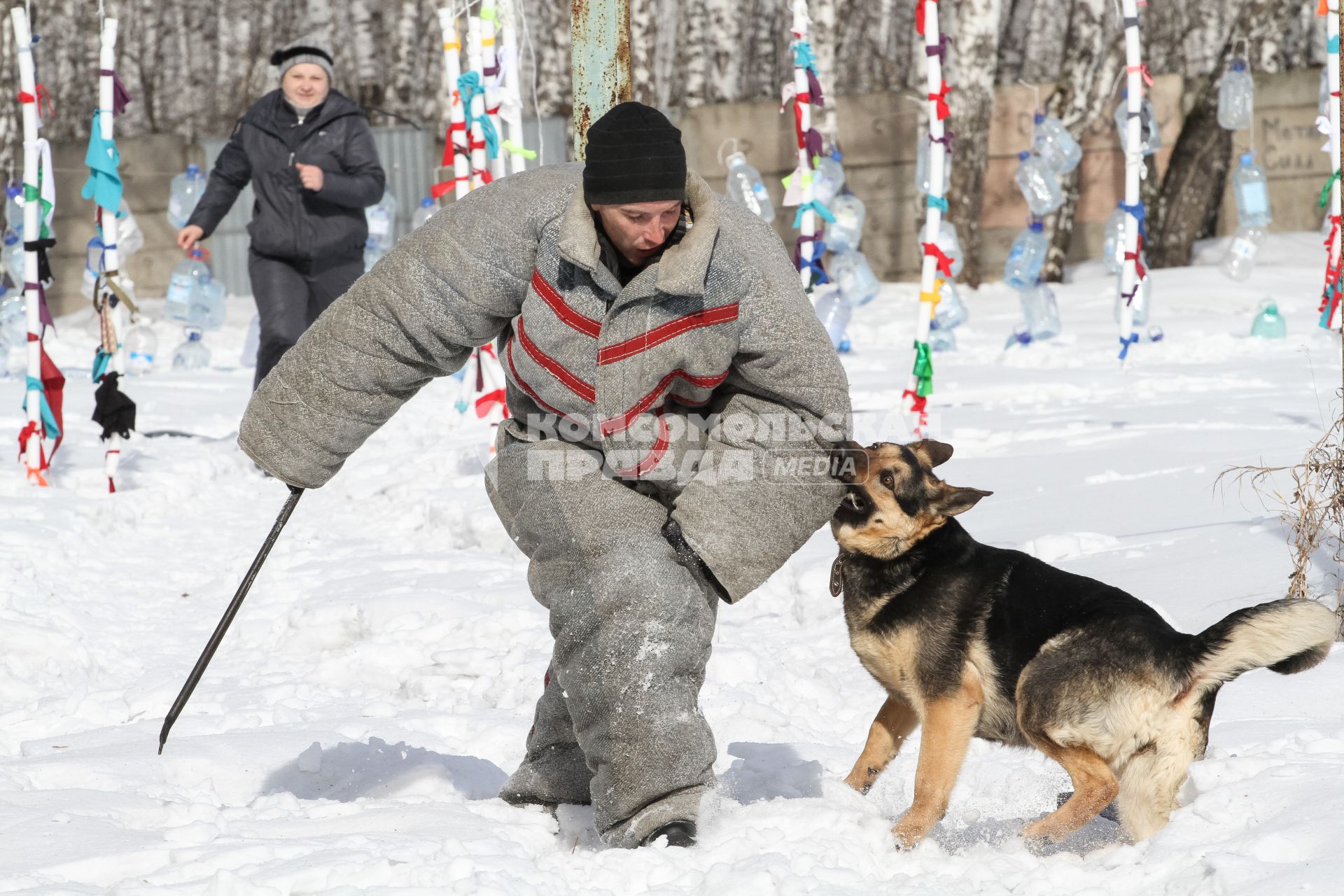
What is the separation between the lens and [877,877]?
2725 mm

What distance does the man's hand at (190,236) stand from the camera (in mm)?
6996

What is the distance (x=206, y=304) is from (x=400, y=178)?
14.7ft

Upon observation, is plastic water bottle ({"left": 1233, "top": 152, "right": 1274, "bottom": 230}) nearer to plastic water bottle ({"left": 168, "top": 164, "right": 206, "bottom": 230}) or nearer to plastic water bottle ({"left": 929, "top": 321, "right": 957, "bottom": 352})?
plastic water bottle ({"left": 929, "top": 321, "right": 957, "bottom": 352})

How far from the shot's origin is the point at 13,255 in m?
10.7

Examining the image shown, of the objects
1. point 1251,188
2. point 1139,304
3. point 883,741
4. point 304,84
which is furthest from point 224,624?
point 1251,188

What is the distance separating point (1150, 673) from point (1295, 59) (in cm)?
1336

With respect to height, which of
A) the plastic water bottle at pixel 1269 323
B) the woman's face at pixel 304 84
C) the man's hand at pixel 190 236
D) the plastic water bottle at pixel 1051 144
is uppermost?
the woman's face at pixel 304 84

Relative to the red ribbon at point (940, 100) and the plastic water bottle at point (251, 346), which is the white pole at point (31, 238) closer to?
the plastic water bottle at point (251, 346)

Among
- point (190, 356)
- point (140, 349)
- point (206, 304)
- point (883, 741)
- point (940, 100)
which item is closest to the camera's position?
point (883, 741)

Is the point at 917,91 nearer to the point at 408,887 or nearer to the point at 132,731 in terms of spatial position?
the point at 132,731

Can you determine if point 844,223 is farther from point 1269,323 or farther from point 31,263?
point 31,263

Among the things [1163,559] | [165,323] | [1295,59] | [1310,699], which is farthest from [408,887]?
[1295,59]

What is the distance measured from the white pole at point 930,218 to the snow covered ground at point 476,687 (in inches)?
16.7

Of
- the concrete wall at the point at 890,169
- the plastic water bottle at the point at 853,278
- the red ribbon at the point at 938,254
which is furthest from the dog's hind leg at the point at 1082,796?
the concrete wall at the point at 890,169
